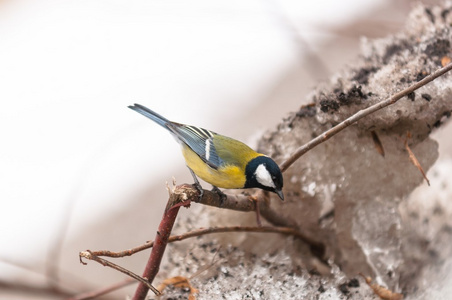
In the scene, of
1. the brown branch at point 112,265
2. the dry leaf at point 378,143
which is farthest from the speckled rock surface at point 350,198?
the brown branch at point 112,265

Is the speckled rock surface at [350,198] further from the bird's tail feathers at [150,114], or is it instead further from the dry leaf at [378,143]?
the bird's tail feathers at [150,114]

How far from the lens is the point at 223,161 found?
0.80 meters

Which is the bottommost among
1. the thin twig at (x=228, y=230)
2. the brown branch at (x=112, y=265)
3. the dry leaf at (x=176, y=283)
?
the brown branch at (x=112, y=265)

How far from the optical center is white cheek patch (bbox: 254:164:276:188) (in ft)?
2.40

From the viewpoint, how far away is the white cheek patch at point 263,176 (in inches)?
28.8

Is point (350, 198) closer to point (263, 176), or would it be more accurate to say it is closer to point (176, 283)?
point (263, 176)

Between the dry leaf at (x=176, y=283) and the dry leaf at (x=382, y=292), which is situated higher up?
the dry leaf at (x=176, y=283)

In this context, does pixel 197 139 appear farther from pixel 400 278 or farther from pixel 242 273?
pixel 400 278

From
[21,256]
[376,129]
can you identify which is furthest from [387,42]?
[21,256]

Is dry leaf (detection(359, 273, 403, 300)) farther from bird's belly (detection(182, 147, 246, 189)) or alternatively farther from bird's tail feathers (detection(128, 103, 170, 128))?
bird's tail feathers (detection(128, 103, 170, 128))

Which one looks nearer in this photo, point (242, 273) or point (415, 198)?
point (242, 273)

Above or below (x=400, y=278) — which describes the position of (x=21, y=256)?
above

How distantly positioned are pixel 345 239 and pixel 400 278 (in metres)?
0.10

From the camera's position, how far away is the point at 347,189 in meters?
0.82
